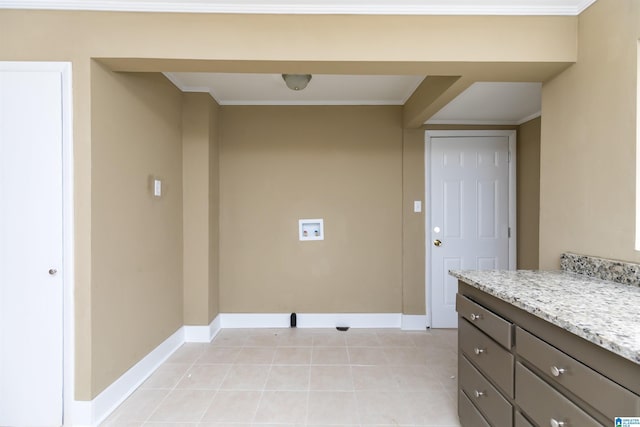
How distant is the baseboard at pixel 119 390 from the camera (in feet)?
6.00

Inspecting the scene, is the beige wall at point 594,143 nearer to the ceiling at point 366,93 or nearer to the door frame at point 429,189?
the ceiling at point 366,93

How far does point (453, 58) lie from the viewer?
1.87m

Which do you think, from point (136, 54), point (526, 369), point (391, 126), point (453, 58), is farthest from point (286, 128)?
point (526, 369)

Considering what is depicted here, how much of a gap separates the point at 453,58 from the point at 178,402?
9.42 feet

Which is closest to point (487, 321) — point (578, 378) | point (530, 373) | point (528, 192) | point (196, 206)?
point (530, 373)

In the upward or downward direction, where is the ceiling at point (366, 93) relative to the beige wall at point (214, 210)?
upward

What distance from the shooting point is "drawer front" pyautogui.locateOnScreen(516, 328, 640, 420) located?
2.74 feet

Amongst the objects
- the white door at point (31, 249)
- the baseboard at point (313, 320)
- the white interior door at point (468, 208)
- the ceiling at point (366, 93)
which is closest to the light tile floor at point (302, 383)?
the baseboard at point (313, 320)

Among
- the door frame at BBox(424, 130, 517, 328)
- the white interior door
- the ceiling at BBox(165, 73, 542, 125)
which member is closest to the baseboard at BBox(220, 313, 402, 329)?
the door frame at BBox(424, 130, 517, 328)

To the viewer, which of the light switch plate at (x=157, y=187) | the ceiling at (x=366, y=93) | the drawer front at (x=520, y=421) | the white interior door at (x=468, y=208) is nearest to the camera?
the drawer front at (x=520, y=421)

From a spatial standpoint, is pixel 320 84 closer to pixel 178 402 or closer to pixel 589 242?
pixel 589 242

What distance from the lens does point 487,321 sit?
57.5 inches

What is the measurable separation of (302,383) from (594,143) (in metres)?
2.43

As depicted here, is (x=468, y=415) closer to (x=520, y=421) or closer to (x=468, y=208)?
(x=520, y=421)
